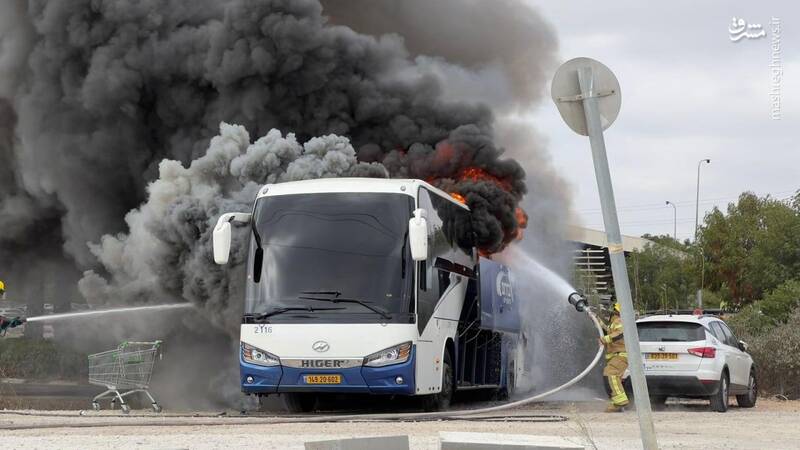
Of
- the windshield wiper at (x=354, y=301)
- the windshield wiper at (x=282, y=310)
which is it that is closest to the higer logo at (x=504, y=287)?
the windshield wiper at (x=354, y=301)

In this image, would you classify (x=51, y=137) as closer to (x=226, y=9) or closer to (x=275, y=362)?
(x=226, y=9)

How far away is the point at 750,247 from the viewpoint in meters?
45.8

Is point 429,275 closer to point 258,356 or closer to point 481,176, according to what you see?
point 258,356

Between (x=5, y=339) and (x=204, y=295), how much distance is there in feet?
46.1

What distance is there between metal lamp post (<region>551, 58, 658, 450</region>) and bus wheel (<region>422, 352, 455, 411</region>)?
8.75 m

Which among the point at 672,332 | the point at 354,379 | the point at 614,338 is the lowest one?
the point at 354,379

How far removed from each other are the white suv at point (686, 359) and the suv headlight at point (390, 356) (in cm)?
472

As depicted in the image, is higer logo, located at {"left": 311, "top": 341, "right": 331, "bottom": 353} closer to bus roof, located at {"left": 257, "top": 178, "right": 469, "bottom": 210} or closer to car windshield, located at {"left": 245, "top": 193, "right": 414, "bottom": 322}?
car windshield, located at {"left": 245, "top": 193, "right": 414, "bottom": 322}

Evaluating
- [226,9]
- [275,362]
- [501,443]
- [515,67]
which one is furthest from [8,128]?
[501,443]

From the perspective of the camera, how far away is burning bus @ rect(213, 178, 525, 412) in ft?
49.3

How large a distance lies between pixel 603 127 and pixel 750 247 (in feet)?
131

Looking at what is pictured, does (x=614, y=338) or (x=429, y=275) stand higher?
(x=429, y=275)

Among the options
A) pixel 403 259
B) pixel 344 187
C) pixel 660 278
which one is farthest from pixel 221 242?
pixel 660 278

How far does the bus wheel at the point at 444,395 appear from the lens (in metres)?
16.3
